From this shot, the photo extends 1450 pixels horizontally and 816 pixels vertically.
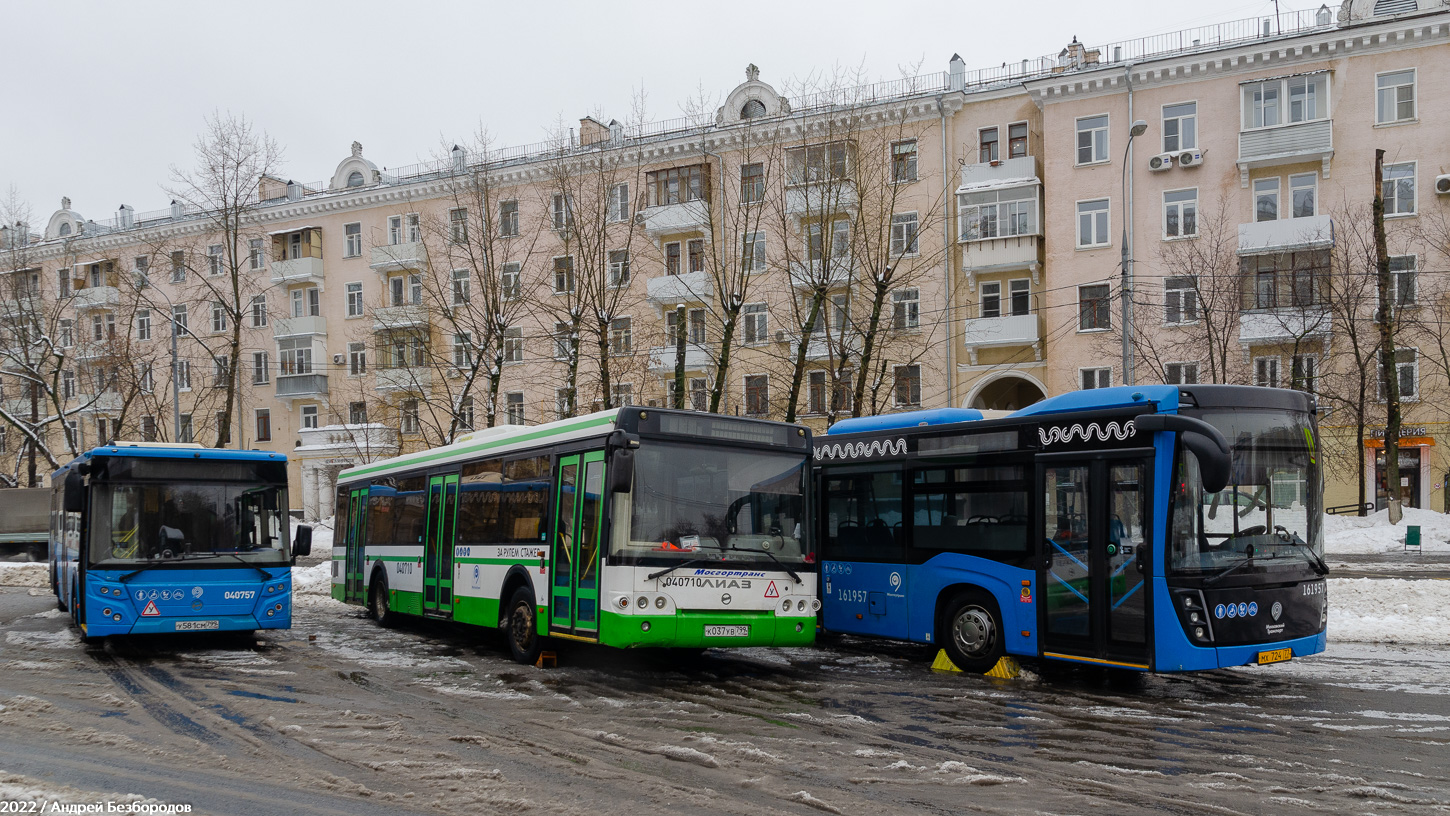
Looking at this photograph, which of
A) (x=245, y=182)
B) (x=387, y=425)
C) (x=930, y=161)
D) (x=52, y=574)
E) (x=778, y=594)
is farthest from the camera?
(x=387, y=425)

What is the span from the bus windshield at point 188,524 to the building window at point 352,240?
42426mm

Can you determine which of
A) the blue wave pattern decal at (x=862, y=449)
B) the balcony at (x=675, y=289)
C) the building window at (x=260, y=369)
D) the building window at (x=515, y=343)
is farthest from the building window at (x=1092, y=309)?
the building window at (x=260, y=369)

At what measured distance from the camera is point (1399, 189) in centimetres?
3669

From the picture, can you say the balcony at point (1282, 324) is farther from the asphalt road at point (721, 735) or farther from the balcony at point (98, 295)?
the balcony at point (98, 295)

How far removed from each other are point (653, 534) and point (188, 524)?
257 inches

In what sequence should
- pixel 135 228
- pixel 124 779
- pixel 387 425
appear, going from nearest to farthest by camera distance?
pixel 124 779
pixel 387 425
pixel 135 228

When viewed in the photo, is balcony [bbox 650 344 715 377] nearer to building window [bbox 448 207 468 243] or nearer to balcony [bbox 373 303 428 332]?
building window [bbox 448 207 468 243]

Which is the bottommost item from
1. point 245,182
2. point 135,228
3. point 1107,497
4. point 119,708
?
point 119,708

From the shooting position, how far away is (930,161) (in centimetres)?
4209

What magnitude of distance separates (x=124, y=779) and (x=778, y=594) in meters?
6.44

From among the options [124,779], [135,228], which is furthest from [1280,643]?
[135,228]

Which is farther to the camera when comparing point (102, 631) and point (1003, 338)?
point (1003, 338)

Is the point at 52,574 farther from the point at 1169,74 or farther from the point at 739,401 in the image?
the point at 1169,74

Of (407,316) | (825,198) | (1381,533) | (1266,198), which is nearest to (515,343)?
(407,316)
